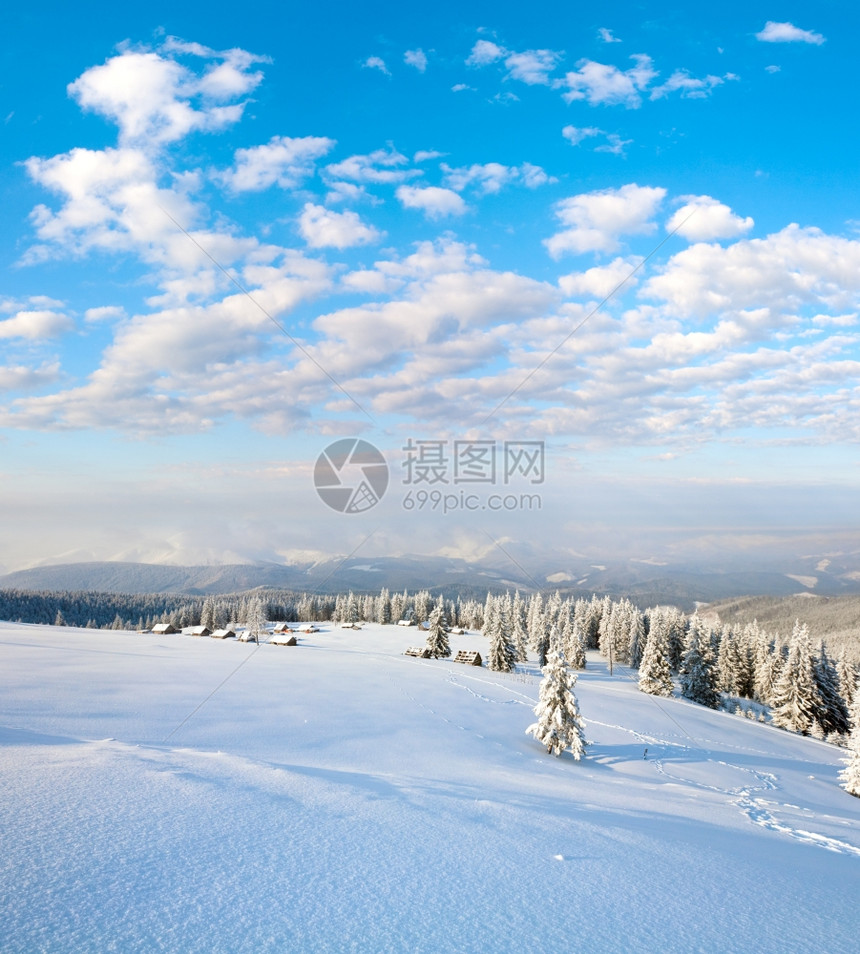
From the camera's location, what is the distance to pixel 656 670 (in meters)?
51.4

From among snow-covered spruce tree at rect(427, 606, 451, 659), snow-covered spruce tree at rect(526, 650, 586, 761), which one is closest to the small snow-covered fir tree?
snow-covered spruce tree at rect(427, 606, 451, 659)

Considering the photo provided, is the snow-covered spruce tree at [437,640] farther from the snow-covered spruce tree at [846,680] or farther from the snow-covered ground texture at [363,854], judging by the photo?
the snow-covered ground texture at [363,854]

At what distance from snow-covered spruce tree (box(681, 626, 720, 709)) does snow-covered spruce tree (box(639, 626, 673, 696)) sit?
632cm

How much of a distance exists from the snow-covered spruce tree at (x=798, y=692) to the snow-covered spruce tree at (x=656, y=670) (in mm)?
9163

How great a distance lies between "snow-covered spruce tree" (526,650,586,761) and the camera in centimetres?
1930

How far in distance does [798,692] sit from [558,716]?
39299 millimetres

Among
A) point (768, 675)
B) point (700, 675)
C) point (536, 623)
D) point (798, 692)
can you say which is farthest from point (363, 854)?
point (536, 623)

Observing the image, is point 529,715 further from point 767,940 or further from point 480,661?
point 480,661

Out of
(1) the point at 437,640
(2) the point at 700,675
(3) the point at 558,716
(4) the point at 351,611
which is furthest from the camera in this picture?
(4) the point at 351,611

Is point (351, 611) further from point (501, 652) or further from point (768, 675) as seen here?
point (768, 675)

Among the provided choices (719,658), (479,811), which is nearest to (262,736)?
(479,811)

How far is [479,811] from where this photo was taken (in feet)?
23.8

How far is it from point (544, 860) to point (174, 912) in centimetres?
367

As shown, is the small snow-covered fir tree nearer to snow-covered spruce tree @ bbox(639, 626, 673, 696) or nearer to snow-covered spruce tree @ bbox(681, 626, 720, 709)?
snow-covered spruce tree @ bbox(681, 626, 720, 709)
